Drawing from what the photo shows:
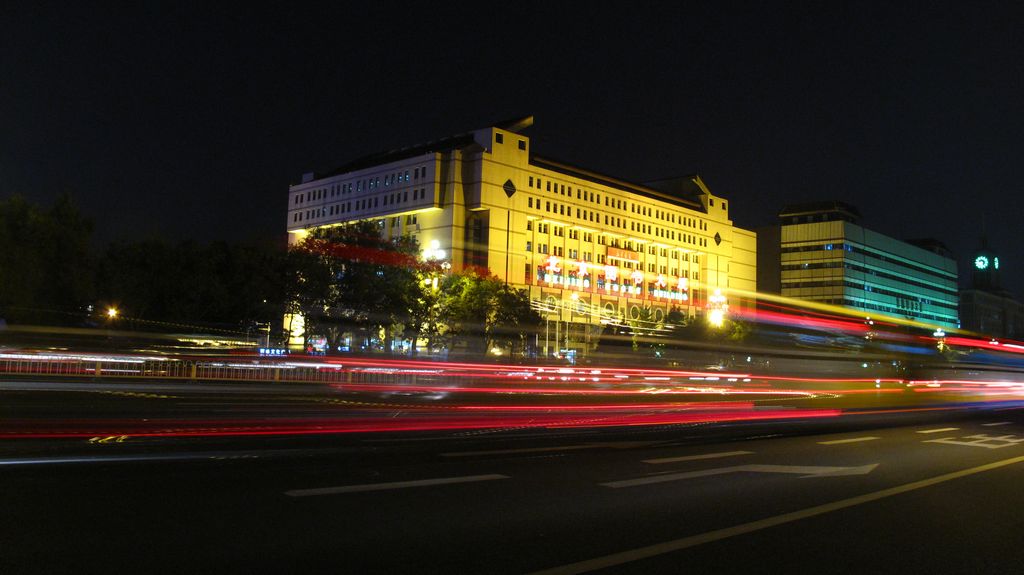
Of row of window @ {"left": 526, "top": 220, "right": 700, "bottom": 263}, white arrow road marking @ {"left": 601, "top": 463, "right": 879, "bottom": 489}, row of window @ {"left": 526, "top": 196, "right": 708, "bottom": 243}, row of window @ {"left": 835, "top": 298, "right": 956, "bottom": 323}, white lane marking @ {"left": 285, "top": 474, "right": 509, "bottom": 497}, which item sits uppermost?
row of window @ {"left": 526, "top": 196, "right": 708, "bottom": 243}

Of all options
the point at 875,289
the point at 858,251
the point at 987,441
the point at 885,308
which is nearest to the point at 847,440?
the point at 987,441

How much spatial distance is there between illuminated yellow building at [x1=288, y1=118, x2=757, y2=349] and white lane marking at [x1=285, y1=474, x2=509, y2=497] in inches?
3273

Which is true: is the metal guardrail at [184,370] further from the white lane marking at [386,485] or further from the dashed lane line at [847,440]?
the white lane marking at [386,485]

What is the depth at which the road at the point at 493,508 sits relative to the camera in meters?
6.11

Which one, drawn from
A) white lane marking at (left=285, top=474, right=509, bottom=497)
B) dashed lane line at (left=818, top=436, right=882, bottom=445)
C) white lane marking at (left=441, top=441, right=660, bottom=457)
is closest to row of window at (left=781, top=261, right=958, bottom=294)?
dashed lane line at (left=818, top=436, right=882, bottom=445)

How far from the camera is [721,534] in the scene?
7.20 m

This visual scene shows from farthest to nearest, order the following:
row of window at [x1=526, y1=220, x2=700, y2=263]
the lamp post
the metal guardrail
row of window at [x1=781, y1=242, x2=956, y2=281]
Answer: row of window at [x1=781, y1=242, x2=956, y2=281], row of window at [x1=526, y1=220, x2=700, y2=263], the lamp post, the metal guardrail

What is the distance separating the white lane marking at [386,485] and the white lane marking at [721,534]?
3.60 m

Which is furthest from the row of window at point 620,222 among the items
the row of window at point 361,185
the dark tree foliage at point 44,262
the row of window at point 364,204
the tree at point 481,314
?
the dark tree foliage at point 44,262

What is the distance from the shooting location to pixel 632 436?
56.1 ft

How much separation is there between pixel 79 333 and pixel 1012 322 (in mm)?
200094

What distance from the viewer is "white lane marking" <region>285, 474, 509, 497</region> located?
873 cm

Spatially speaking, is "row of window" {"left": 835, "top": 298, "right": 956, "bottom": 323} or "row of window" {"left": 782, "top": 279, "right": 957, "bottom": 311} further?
"row of window" {"left": 782, "top": 279, "right": 957, "bottom": 311}

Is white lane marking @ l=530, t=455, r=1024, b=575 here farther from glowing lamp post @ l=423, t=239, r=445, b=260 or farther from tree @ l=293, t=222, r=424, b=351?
glowing lamp post @ l=423, t=239, r=445, b=260
